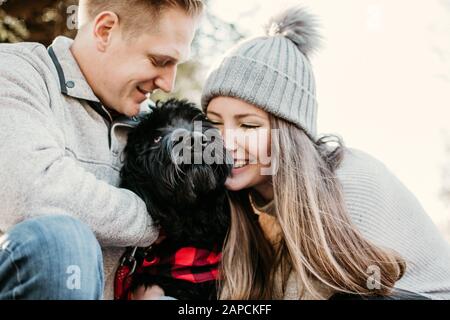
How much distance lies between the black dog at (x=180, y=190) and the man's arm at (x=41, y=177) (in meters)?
0.13

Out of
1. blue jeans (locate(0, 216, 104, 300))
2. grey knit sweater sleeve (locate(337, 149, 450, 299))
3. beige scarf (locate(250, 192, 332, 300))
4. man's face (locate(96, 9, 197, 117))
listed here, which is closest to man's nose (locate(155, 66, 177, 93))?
man's face (locate(96, 9, 197, 117))

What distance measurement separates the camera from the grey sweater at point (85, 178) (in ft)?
5.63

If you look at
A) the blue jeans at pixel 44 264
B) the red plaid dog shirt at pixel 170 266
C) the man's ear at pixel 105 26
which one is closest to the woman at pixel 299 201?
the red plaid dog shirt at pixel 170 266

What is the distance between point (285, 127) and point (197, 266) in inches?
26.1

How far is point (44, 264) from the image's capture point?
138 centimetres

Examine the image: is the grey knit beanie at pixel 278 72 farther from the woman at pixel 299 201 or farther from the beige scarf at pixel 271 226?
the beige scarf at pixel 271 226

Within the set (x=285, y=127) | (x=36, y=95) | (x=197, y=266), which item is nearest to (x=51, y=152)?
(x=36, y=95)

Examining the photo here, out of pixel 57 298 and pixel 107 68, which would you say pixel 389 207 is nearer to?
pixel 107 68

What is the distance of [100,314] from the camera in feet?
5.28

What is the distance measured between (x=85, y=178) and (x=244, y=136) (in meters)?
0.74

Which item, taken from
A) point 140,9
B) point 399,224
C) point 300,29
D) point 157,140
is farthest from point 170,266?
point 300,29

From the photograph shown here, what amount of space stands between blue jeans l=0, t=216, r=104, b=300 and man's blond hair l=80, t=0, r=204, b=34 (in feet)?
3.51

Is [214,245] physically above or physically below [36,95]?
below

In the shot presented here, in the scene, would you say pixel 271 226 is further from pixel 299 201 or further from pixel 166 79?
pixel 166 79
